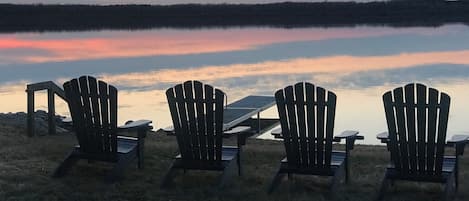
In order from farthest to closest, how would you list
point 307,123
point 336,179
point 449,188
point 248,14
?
point 248,14 < point 307,123 < point 336,179 < point 449,188

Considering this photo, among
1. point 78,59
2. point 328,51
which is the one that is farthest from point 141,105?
point 328,51

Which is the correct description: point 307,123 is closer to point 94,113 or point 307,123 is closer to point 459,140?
point 459,140

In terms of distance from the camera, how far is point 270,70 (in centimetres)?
2223

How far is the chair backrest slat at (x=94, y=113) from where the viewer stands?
22.7 ft

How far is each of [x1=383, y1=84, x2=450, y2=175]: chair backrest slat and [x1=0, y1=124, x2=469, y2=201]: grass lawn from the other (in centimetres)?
29

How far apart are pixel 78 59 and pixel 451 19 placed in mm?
37435

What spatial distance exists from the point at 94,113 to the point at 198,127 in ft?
3.22

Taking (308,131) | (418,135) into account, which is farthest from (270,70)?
(418,135)

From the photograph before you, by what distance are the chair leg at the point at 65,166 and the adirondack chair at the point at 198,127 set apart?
0.99 m

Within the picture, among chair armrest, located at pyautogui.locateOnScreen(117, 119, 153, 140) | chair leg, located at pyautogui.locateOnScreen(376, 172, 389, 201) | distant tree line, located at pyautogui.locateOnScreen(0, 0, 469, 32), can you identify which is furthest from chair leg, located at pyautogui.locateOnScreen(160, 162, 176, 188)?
distant tree line, located at pyautogui.locateOnScreen(0, 0, 469, 32)

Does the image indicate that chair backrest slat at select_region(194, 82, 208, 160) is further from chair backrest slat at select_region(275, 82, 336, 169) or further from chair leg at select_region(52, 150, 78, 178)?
chair leg at select_region(52, 150, 78, 178)

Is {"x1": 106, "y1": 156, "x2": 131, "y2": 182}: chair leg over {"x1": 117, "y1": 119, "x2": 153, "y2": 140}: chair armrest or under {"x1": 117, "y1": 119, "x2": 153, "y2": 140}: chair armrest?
under

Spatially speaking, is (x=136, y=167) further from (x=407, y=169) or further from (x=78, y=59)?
(x=78, y=59)

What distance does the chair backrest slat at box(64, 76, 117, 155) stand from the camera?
6934 mm
